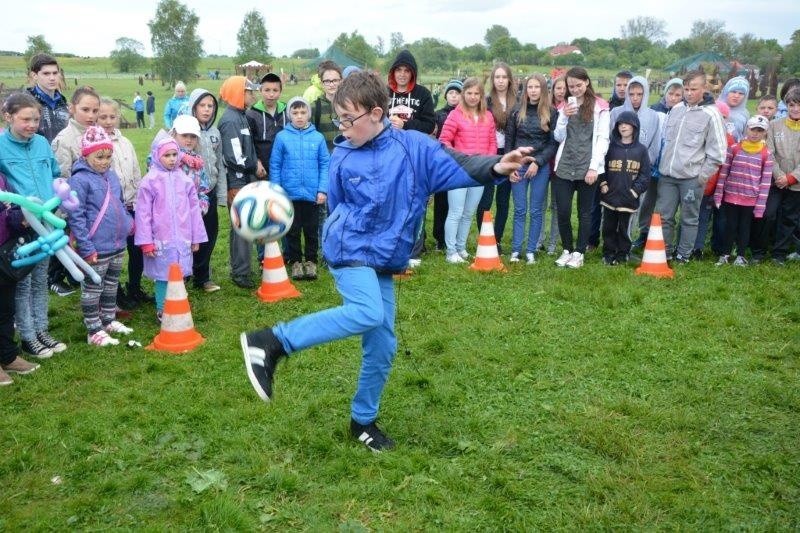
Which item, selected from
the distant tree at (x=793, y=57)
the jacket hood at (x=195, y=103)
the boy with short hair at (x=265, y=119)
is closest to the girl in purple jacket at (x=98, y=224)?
the jacket hood at (x=195, y=103)

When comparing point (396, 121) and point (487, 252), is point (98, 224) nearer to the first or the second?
point (396, 121)

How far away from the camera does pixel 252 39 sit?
281 ft

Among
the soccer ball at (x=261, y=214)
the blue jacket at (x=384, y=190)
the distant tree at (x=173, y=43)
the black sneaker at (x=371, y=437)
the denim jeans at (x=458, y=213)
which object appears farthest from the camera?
the distant tree at (x=173, y=43)

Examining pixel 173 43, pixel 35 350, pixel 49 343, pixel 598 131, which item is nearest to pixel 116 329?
pixel 49 343

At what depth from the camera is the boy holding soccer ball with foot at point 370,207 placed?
3.70 metres

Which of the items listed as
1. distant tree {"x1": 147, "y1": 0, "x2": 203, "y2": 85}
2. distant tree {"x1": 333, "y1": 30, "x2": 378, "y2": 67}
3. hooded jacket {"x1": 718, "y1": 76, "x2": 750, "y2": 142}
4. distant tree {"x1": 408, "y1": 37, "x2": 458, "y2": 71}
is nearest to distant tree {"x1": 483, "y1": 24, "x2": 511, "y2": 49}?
distant tree {"x1": 408, "y1": 37, "x2": 458, "y2": 71}

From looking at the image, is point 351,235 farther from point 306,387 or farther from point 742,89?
point 742,89

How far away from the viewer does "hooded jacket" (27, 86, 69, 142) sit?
6.88 m

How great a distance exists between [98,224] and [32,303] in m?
0.93

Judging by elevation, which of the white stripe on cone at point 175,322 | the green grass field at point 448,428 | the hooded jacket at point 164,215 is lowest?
the green grass field at point 448,428

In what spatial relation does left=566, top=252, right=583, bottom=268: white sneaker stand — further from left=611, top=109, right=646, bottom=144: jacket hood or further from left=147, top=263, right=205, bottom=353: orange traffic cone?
left=147, top=263, right=205, bottom=353: orange traffic cone

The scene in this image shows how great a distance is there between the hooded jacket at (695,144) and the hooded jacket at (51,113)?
24.5ft

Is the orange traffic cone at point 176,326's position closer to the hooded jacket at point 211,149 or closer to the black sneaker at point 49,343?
the black sneaker at point 49,343

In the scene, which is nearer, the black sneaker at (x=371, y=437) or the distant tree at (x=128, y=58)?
the black sneaker at (x=371, y=437)
